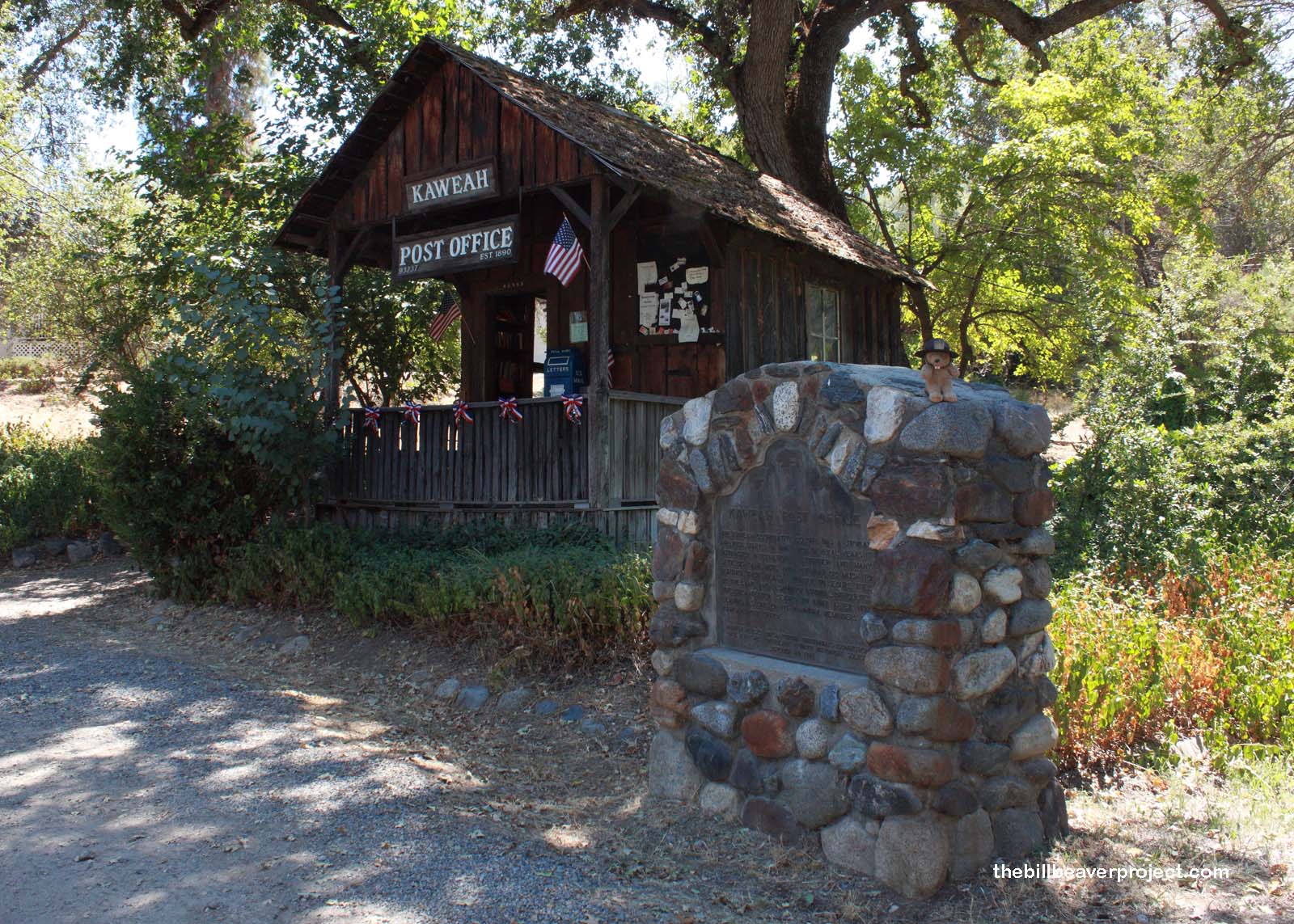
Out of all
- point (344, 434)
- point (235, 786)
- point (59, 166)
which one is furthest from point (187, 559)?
point (59, 166)

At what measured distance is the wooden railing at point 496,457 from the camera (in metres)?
9.55

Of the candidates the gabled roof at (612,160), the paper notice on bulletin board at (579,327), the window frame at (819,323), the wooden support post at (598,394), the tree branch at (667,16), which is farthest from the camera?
the tree branch at (667,16)

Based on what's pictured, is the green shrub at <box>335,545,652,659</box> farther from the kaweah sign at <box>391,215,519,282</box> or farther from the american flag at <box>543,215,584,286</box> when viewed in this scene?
the kaweah sign at <box>391,215,519,282</box>

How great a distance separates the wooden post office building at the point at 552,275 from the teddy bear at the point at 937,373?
5270 millimetres

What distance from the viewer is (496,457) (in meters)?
10.1

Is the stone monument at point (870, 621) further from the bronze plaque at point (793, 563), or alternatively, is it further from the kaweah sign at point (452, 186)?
the kaweah sign at point (452, 186)

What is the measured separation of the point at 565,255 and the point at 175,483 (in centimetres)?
434

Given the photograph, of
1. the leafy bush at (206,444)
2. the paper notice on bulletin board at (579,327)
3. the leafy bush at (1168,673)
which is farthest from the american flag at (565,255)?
the leafy bush at (1168,673)

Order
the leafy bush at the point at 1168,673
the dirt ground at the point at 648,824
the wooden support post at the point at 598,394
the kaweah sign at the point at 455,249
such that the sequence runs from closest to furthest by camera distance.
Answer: the dirt ground at the point at 648,824
the leafy bush at the point at 1168,673
the wooden support post at the point at 598,394
the kaweah sign at the point at 455,249

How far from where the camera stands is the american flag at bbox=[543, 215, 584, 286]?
995 cm

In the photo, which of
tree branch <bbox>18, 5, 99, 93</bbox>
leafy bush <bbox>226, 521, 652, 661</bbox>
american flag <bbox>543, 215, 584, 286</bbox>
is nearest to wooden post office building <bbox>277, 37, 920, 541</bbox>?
american flag <bbox>543, 215, 584, 286</bbox>

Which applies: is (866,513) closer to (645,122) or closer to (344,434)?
(344,434)

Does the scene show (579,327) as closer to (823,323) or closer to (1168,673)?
(823,323)

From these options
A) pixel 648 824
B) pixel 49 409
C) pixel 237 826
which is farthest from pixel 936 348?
pixel 49 409
